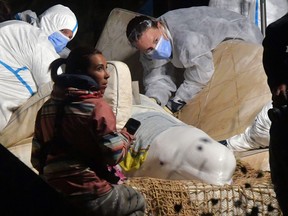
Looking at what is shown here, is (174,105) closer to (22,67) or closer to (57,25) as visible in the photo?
(57,25)

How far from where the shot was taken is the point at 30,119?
223 inches

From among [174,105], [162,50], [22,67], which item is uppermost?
[22,67]

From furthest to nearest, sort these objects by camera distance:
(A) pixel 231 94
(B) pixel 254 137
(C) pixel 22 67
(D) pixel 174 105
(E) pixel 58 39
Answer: (E) pixel 58 39, (D) pixel 174 105, (A) pixel 231 94, (B) pixel 254 137, (C) pixel 22 67

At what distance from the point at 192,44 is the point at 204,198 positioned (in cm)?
193

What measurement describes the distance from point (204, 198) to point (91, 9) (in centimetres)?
443

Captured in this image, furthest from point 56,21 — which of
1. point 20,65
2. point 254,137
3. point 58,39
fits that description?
point 254,137

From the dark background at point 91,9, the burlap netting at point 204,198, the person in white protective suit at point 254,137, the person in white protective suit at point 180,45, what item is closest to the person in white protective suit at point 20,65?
the person in white protective suit at point 180,45

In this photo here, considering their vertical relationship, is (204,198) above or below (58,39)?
above

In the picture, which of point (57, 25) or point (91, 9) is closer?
point (57, 25)

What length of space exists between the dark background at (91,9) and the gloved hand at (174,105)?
233cm

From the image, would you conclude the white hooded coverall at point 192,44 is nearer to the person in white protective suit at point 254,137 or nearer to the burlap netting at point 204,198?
the person in white protective suit at point 254,137

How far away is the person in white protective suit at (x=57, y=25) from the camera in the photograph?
23.7 ft

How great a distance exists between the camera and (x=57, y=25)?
23.9ft

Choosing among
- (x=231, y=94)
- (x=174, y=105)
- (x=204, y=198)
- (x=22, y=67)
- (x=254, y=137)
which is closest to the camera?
(x=204, y=198)
